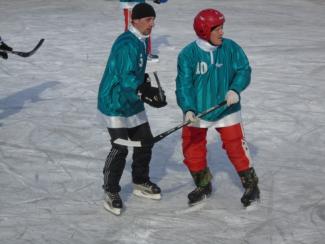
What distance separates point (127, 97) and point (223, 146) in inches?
29.4

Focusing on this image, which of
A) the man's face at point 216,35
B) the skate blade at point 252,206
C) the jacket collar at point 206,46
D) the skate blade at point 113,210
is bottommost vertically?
the skate blade at point 113,210

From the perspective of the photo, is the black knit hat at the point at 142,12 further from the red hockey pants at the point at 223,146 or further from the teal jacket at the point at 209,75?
the red hockey pants at the point at 223,146

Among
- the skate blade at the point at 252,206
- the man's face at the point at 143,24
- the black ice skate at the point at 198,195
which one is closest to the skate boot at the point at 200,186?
the black ice skate at the point at 198,195

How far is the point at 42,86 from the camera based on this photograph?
7.97 m

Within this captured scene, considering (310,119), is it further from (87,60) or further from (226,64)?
(87,60)

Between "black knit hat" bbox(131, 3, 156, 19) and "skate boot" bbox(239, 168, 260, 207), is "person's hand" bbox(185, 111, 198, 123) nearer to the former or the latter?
"skate boot" bbox(239, 168, 260, 207)

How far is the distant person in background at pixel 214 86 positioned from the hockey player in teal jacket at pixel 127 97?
243 millimetres

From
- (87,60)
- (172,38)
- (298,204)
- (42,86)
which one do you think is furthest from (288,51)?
(298,204)

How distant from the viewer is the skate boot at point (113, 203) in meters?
4.38

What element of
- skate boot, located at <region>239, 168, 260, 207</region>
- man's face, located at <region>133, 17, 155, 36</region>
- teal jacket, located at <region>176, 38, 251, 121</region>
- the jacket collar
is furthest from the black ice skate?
man's face, located at <region>133, 17, 155, 36</region>

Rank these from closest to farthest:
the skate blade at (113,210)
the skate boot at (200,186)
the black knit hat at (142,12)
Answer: the black knit hat at (142,12)
the skate blade at (113,210)
the skate boot at (200,186)

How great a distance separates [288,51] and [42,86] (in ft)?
12.5

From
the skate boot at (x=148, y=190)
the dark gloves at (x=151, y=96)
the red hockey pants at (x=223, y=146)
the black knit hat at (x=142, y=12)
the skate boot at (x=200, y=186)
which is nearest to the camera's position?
the dark gloves at (x=151, y=96)

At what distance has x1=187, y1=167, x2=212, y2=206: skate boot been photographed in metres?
4.53
